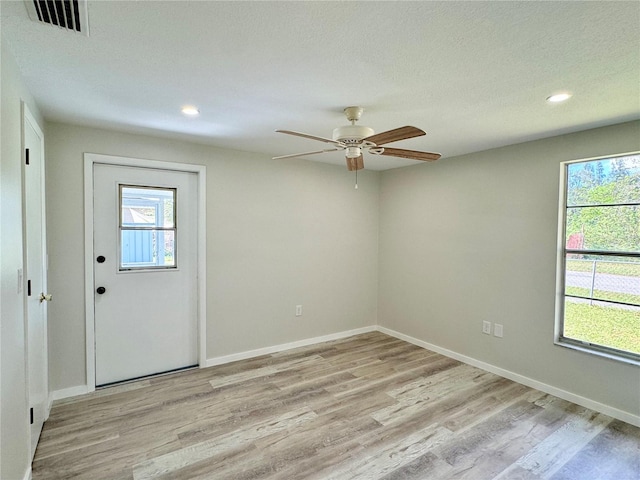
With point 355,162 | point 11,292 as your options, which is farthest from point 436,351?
point 11,292

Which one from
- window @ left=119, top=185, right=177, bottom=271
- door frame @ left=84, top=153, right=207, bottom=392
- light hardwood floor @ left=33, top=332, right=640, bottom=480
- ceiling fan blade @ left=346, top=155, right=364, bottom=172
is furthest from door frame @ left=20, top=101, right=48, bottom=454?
ceiling fan blade @ left=346, top=155, right=364, bottom=172

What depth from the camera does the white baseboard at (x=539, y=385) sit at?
2.58m

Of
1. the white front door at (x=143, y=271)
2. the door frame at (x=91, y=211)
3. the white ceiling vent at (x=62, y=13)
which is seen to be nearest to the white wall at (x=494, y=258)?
the door frame at (x=91, y=211)

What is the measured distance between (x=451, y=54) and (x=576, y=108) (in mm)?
1327

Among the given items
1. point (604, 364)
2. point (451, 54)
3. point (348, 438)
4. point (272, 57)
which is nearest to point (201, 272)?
point (348, 438)

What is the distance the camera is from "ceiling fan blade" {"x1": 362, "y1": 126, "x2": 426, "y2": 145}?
6.03 ft

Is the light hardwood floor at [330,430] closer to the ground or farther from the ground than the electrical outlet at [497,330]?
closer to the ground

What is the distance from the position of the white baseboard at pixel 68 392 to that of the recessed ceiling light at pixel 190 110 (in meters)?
2.55

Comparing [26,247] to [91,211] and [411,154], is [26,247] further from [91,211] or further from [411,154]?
[411,154]

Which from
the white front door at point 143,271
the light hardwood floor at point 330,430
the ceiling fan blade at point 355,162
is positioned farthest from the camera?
the white front door at point 143,271

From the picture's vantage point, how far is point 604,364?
268cm

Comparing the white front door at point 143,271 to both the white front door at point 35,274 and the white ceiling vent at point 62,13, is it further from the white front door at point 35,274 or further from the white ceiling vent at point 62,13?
the white ceiling vent at point 62,13

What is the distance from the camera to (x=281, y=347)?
157 inches

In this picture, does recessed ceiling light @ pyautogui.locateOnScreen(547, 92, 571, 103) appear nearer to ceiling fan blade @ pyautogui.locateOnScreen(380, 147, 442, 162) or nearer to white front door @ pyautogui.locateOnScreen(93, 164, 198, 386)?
ceiling fan blade @ pyautogui.locateOnScreen(380, 147, 442, 162)
